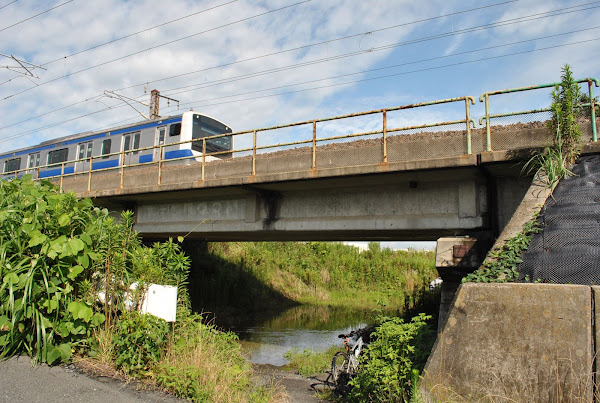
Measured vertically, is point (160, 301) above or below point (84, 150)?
below

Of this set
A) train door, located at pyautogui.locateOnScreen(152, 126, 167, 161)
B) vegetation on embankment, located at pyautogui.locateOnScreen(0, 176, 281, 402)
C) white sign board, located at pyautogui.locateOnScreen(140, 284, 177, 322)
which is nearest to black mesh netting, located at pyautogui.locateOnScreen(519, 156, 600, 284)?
vegetation on embankment, located at pyautogui.locateOnScreen(0, 176, 281, 402)

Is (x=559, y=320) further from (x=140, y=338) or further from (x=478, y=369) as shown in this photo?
(x=140, y=338)

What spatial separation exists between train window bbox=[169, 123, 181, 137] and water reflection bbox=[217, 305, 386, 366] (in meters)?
8.18

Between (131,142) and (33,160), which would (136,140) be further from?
(33,160)

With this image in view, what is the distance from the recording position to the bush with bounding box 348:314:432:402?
5484mm

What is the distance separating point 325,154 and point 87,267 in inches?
242

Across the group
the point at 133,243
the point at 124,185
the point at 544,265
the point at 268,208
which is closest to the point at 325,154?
the point at 268,208

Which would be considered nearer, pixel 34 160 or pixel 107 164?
pixel 107 164

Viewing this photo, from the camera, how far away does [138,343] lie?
5.34 m

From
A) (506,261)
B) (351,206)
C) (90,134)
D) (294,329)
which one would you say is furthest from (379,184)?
(90,134)

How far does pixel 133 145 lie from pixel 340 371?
15.6m

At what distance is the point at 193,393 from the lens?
488cm

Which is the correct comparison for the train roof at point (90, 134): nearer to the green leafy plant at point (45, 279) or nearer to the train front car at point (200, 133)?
the train front car at point (200, 133)

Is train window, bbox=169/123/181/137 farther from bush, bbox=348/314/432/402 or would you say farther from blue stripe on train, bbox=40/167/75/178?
bush, bbox=348/314/432/402
